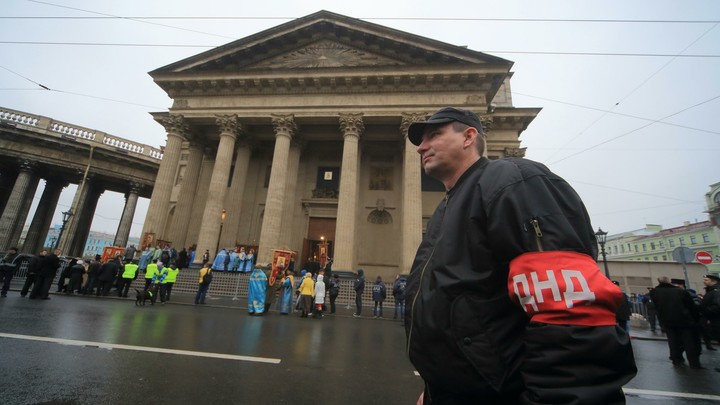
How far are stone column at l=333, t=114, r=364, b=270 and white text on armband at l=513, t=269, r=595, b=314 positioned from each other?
49.7 ft

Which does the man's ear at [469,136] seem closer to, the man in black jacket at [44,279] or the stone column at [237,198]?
the man in black jacket at [44,279]

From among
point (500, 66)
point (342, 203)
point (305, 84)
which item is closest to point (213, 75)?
point (305, 84)

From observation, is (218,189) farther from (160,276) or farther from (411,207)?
(411,207)

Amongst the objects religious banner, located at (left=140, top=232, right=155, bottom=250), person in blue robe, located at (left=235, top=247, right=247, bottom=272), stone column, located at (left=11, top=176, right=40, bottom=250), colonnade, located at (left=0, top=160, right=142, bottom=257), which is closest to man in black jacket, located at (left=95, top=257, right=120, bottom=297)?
person in blue robe, located at (left=235, top=247, right=247, bottom=272)

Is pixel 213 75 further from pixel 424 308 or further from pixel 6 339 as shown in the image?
pixel 424 308

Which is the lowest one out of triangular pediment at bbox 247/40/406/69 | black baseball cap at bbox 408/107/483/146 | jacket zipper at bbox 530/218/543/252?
jacket zipper at bbox 530/218/543/252

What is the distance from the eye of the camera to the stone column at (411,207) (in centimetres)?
1587

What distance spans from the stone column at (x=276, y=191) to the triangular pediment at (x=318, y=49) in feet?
12.2

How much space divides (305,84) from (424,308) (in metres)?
19.5

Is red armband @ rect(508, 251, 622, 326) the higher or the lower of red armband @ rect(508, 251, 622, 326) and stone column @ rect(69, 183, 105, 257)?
the lower

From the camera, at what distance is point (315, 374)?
4.02 metres

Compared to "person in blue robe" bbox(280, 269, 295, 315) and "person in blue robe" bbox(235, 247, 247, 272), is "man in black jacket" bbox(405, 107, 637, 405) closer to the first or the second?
"person in blue robe" bbox(280, 269, 295, 315)

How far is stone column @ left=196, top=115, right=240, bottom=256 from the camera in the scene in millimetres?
17453

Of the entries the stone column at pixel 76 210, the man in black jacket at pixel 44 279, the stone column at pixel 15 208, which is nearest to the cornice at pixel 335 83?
the man in black jacket at pixel 44 279
